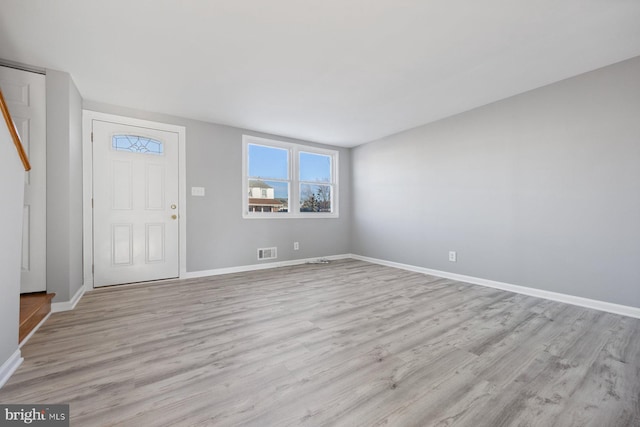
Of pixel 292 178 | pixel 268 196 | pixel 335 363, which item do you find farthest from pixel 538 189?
pixel 268 196

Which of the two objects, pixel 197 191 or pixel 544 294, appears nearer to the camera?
pixel 544 294

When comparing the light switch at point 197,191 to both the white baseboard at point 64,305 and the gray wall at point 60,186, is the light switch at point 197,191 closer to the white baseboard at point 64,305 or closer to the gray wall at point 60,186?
the gray wall at point 60,186

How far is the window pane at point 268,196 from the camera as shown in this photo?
4.52 meters

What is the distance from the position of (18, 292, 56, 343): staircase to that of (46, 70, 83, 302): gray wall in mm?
127

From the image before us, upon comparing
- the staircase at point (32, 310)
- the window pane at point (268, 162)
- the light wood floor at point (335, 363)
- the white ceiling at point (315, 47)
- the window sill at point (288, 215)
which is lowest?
the light wood floor at point (335, 363)

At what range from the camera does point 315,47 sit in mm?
2244

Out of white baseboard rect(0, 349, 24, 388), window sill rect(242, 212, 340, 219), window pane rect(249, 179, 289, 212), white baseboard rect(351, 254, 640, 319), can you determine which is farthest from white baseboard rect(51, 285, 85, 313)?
white baseboard rect(351, 254, 640, 319)

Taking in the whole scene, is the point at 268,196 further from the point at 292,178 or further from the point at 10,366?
the point at 10,366

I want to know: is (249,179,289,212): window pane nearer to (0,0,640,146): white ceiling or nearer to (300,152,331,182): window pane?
(300,152,331,182): window pane

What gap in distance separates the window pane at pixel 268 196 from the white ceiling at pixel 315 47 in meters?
1.55

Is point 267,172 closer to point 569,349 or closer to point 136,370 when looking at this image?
point 136,370

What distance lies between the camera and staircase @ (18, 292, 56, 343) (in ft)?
6.42

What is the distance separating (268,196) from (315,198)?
1029 millimetres

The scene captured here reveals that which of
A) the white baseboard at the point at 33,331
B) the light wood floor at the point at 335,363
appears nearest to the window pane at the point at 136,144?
the light wood floor at the point at 335,363
